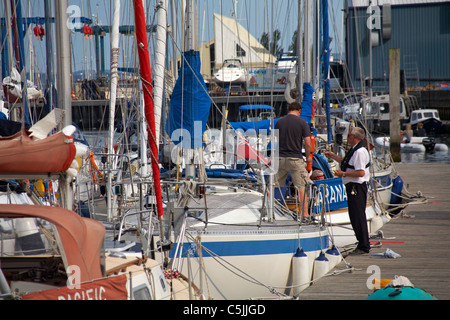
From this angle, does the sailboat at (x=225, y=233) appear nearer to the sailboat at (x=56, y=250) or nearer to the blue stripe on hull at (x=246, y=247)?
the blue stripe on hull at (x=246, y=247)

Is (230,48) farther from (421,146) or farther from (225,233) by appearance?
(225,233)

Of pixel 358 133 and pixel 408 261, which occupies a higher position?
pixel 358 133

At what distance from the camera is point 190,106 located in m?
6.52

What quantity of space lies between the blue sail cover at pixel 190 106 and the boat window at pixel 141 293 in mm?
2756

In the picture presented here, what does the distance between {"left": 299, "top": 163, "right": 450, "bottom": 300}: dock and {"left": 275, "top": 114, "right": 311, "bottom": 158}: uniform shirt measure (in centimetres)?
157

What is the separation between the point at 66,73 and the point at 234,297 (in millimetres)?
2751

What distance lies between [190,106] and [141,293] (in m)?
3.09

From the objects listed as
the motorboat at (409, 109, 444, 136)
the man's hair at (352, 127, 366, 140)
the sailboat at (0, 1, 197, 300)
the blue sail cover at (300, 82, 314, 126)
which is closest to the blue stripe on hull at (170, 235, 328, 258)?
the sailboat at (0, 1, 197, 300)

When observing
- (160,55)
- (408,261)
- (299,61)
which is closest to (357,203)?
(408,261)

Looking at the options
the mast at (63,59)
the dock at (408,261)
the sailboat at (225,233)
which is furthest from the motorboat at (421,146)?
the mast at (63,59)

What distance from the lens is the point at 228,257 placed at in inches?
227

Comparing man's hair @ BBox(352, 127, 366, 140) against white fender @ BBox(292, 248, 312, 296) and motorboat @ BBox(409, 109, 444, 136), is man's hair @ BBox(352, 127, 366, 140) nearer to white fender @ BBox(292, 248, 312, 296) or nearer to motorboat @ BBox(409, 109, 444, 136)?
white fender @ BBox(292, 248, 312, 296)

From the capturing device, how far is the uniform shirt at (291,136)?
7441 millimetres

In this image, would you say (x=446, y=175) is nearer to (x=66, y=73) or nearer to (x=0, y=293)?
(x=66, y=73)
